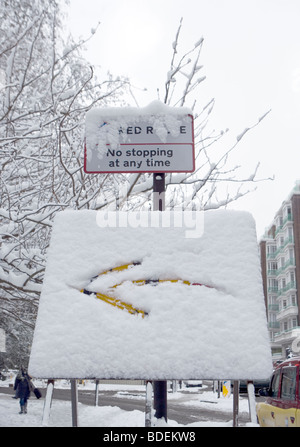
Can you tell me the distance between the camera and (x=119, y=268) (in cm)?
217

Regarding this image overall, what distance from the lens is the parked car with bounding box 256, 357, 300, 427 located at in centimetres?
537

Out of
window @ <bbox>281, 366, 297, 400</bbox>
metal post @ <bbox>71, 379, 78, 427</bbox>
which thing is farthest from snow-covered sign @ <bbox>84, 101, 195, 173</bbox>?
window @ <bbox>281, 366, 297, 400</bbox>

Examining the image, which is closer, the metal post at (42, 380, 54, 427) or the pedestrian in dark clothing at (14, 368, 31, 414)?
the metal post at (42, 380, 54, 427)

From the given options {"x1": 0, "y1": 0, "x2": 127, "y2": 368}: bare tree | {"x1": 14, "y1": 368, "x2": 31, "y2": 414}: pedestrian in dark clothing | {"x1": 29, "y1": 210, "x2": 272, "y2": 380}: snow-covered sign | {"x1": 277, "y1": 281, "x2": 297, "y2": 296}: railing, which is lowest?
{"x1": 14, "y1": 368, "x2": 31, "y2": 414}: pedestrian in dark clothing

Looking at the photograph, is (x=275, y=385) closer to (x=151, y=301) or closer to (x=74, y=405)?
(x=74, y=405)

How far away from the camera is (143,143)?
3.00m

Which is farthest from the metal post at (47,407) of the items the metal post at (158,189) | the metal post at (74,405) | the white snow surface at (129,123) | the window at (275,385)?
the window at (275,385)

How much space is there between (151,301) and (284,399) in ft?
15.7

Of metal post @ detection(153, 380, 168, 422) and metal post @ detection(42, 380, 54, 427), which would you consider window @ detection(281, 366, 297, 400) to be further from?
metal post @ detection(42, 380, 54, 427)

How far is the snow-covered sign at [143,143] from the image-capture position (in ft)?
9.77

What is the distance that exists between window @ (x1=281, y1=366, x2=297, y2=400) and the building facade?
44.0m

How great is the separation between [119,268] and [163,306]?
0.32 meters

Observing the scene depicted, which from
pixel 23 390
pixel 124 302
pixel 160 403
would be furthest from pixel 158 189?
pixel 23 390

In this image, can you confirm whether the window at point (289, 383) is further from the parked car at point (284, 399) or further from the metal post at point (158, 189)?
the metal post at point (158, 189)
